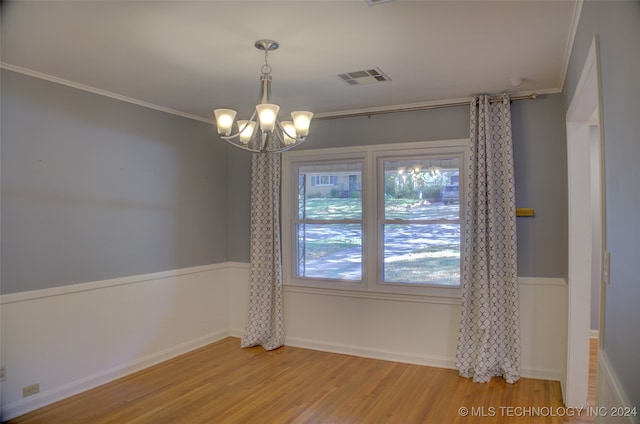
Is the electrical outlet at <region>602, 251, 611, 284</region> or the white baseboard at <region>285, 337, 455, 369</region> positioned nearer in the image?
the electrical outlet at <region>602, 251, 611, 284</region>

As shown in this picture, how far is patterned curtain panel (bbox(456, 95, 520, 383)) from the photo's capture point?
371 centimetres

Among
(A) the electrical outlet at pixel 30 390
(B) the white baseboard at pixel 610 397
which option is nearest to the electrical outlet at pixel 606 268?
(B) the white baseboard at pixel 610 397

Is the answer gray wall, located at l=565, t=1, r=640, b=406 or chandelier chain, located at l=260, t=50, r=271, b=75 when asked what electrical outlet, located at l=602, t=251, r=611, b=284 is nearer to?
gray wall, located at l=565, t=1, r=640, b=406

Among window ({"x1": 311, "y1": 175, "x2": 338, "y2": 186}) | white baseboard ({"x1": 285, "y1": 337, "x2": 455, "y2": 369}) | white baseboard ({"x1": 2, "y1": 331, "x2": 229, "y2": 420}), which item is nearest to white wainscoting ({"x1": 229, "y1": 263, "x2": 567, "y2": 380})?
white baseboard ({"x1": 285, "y1": 337, "x2": 455, "y2": 369})

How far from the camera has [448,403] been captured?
327 centimetres

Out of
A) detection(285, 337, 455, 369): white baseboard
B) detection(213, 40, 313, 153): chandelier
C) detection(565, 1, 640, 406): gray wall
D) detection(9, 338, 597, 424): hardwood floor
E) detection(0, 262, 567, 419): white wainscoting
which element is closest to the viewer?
detection(565, 1, 640, 406): gray wall

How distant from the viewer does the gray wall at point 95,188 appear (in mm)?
3115

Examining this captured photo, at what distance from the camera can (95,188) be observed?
363 centimetres

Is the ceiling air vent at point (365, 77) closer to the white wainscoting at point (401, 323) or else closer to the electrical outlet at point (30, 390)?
the white wainscoting at point (401, 323)

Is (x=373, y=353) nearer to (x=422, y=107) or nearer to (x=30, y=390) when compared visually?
(x=422, y=107)

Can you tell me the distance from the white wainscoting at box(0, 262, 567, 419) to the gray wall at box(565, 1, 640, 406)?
2.43 meters

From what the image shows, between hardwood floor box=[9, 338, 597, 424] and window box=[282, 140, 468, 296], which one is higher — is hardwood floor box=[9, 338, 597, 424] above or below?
below

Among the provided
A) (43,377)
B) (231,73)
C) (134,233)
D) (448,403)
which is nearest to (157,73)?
(231,73)

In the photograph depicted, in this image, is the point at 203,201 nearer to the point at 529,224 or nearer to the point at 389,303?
the point at 389,303
